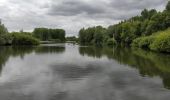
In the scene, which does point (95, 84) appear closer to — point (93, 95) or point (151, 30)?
point (93, 95)

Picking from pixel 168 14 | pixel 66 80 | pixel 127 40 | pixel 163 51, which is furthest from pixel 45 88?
pixel 127 40

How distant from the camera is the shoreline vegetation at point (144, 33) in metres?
64.9

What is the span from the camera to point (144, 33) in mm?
102625

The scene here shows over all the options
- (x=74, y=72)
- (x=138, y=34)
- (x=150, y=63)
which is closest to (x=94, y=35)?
(x=138, y=34)

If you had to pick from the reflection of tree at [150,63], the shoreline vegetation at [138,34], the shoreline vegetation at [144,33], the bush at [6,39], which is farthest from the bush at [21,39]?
the reflection of tree at [150,63]

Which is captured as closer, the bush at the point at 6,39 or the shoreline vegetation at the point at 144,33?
the shoreline vegetation at the point at 144,33

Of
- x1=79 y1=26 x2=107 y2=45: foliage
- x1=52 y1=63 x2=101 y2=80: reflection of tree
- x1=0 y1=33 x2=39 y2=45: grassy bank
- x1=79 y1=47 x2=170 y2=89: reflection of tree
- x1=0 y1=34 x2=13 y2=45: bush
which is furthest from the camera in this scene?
x1=79 y1=26 x2=107 y2=45: foliage

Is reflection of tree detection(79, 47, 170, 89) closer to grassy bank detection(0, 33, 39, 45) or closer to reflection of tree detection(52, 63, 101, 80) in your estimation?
reflection of tree detection(52, 63, 101, 80)

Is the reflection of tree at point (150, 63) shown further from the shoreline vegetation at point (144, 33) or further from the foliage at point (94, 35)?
the foliage at point (94, 35)

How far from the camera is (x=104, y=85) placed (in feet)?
76.3

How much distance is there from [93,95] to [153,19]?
81172mm

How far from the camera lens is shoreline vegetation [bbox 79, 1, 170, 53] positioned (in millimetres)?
64938

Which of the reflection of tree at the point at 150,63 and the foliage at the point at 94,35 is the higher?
the foliage at the point at 94,35

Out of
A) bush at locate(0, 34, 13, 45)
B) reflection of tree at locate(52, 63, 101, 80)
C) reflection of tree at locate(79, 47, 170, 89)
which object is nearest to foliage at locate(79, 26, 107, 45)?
bush at locate(0, 34, 13, 45)
